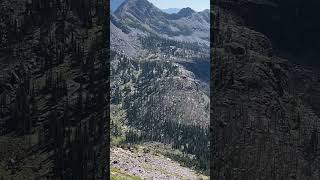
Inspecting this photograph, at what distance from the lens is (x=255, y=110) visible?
25.8 ft

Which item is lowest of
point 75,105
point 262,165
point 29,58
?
point 262,165

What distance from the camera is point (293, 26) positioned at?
764 centimetres

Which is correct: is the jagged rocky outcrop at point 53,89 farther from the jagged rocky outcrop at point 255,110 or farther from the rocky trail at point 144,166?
the rocky trail at point 144,166

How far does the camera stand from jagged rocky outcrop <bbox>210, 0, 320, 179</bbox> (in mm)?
7836

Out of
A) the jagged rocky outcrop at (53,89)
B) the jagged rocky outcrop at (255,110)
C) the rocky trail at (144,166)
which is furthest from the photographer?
the rocky trail at (144,166)

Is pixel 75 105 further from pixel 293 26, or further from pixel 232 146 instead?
pixel 293 26

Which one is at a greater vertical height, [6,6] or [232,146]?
[6,6]

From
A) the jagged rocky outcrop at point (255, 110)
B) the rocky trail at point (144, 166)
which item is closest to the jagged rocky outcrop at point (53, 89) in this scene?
the jagged rocky outcrop at point (255, 110)

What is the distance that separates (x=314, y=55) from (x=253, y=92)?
108 cm

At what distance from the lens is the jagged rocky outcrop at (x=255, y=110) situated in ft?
25.7

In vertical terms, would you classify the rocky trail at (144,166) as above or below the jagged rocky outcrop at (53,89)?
below

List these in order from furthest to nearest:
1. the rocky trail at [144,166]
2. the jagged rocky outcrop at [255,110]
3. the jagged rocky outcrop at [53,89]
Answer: the rocky trail at [144,166] → the jagged rocky outcrop at [255,110] → the jagged rocky outcrop at [53,89]

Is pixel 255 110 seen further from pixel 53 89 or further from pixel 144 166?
pixel 144 166

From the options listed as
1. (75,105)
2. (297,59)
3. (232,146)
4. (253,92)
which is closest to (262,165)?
(232,146)
